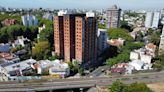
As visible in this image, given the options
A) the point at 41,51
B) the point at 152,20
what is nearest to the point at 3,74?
the point at 41,51

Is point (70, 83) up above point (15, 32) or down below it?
below

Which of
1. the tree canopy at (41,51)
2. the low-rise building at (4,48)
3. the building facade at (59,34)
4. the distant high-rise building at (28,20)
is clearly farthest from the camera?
the distant high-rise building at (28,20)

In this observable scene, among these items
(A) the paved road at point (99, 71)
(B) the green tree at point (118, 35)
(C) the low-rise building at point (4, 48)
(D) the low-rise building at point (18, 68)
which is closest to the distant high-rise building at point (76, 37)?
(A) the paved road at point (99, 71)

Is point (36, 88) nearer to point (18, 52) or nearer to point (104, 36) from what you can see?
point (18, 52)

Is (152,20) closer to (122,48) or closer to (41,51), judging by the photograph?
(122,48)

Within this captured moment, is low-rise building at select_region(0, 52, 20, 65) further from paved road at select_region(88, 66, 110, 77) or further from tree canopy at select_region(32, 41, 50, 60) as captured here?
paved road at select_region(88, 66, 110, 77)

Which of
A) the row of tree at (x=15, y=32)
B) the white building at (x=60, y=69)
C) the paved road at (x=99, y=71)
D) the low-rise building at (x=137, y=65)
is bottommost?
the paved road at (x=99, y=71)

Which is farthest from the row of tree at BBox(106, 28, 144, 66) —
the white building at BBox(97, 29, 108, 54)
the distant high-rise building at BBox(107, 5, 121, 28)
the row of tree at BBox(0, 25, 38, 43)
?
the row of tree at BBox(0, 25, 38, 43)

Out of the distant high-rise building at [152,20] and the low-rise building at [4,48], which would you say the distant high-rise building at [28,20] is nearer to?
the low-rise building at [4,48]
